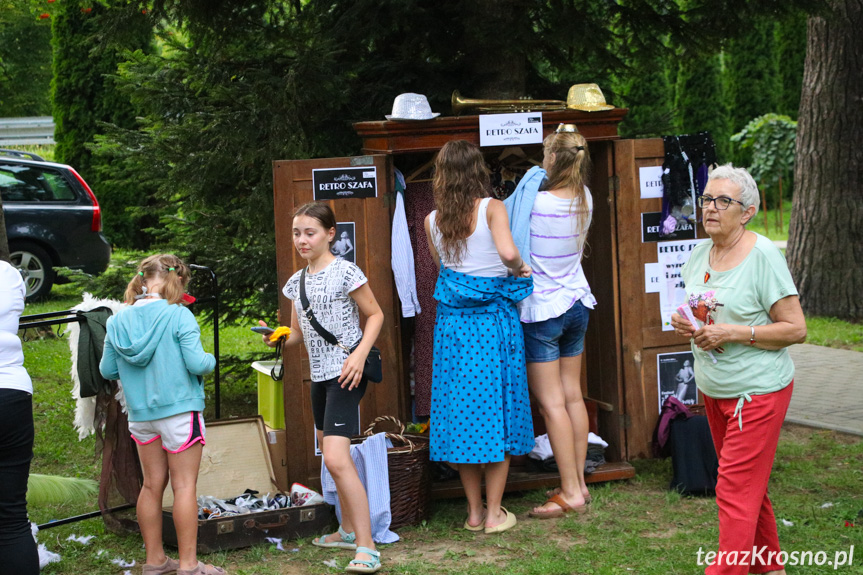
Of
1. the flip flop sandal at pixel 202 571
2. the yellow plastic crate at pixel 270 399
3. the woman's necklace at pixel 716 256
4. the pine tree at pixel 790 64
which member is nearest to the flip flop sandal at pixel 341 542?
the flip flop sandal at pixel 202 571

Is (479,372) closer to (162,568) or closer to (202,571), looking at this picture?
(202,571)

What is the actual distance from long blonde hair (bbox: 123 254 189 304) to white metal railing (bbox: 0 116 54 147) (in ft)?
83.9

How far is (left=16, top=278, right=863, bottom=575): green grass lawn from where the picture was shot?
4195mm

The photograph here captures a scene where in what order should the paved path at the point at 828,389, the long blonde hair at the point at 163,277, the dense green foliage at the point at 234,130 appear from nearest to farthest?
the long blonde hair at the point at 163,277
the dense green foliage at the point at 234,130
the paved path at the point at 828,389

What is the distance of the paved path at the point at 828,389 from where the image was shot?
259 inches

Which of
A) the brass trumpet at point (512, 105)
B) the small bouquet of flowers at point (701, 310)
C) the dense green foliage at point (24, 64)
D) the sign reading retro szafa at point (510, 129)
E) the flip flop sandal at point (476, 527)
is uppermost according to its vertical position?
the dense green foliage at point (24, 64)

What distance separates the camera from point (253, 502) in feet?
15.6

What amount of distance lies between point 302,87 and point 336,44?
1.58 ft

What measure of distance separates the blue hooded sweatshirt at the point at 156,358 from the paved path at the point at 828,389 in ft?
14.9

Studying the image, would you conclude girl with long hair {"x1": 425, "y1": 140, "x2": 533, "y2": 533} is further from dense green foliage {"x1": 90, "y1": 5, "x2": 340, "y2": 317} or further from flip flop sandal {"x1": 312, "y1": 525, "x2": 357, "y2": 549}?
dense green foliage {"x1": 90, "y1": 5, "x2": 340, "y2": 317}

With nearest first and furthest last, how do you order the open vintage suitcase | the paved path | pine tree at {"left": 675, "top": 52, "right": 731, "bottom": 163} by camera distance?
the open vintage suitcase, the paved path, pine tree at {"left": 675, "top": 52, "right": 731, "bottom": 163}

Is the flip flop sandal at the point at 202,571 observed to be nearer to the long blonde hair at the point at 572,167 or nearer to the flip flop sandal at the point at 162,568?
the flip flop sandal at the point at 162,568

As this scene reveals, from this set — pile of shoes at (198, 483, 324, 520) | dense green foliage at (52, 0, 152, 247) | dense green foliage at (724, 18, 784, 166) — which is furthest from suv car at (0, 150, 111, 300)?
dense green foliage at (724, 18, 784, 166)

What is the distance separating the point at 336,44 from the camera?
6043 millimetres
